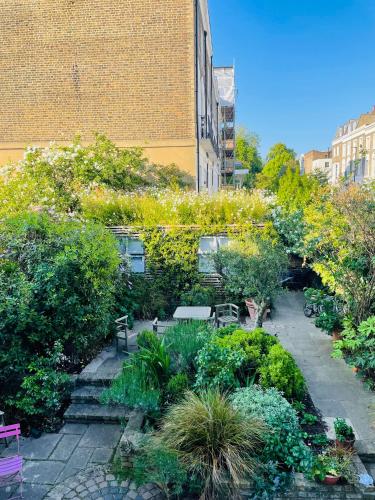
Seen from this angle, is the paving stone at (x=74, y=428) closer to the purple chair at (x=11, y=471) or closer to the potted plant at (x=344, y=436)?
the purple chair at (x=11, y=471)

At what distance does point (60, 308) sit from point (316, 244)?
15.1 ft

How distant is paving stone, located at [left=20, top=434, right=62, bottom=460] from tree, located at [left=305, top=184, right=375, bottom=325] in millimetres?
4975

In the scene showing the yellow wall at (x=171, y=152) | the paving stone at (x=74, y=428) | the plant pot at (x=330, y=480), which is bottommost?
the paving stone at (x=74, y=428)

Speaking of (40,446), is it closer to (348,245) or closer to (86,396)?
(86,396)

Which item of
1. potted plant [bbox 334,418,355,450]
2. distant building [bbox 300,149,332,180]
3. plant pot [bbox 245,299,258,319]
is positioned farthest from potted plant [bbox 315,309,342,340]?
distant building [bbox 300,149,332,180]

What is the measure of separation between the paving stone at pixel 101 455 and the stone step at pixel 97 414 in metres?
0.50

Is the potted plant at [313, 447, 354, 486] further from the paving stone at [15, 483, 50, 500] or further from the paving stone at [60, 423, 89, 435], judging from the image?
the paving stone at [60, 423, 89, 435]

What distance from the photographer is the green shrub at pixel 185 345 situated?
498 cm

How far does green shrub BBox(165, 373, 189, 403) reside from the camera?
14.5 ft

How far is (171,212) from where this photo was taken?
30.6 ft

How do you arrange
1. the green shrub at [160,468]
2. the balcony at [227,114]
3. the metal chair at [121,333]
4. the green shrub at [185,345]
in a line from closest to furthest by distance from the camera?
1. the green shrub at [160,468]
2. the green shrub at [185,345]
3. the metal chair at [121,333]
4. the balcony at [227,114]

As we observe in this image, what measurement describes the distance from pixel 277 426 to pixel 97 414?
2.46 metres

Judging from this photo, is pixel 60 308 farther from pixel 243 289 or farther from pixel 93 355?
pixel 243 289

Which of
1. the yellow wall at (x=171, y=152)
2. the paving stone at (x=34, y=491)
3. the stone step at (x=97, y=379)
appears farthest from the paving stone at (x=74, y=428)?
the yellow wall at (x=171, y=152)
